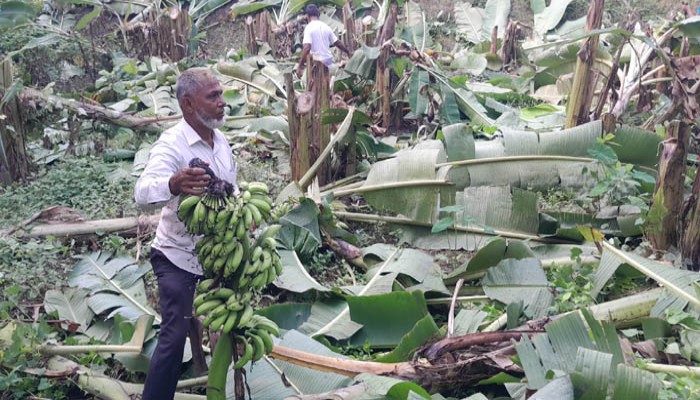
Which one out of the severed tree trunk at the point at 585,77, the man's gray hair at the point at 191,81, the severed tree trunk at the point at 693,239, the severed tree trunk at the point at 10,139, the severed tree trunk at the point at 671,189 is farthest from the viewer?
the severed tree trunk at the point at 10,139

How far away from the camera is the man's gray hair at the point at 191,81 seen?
10.0 ft

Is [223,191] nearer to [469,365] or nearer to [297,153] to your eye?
[469,365]

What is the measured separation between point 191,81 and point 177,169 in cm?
43

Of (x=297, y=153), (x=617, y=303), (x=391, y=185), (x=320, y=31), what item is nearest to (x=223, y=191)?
(x=617, y=303)

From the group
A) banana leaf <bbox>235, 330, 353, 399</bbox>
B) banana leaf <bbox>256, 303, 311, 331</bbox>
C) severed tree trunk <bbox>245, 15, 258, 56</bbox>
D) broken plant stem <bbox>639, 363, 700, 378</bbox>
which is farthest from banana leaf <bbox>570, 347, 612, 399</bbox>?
severed tree trunk <bbox>245, 15, 258, 56</bbox>

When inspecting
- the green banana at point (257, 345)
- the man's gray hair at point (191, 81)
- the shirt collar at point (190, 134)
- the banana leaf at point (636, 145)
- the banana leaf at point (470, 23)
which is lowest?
the green banana at point (257, 345)

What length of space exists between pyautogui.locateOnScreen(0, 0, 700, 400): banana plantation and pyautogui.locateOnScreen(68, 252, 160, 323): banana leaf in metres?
0.02

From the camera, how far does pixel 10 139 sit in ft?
20.8

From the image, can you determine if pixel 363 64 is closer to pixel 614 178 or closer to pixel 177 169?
pixel 614 178

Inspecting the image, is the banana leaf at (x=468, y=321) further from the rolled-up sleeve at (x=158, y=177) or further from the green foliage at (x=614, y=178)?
the rolled-up sleeve at (x=158, y=177)

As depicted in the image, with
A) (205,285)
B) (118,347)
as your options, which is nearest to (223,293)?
(205,285)

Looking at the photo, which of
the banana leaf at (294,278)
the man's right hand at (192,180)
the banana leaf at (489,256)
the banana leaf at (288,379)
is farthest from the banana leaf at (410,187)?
the man's right hand at (192,180)

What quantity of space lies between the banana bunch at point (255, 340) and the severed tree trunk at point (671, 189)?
2.68 metres

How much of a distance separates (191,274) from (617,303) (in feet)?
7.82
